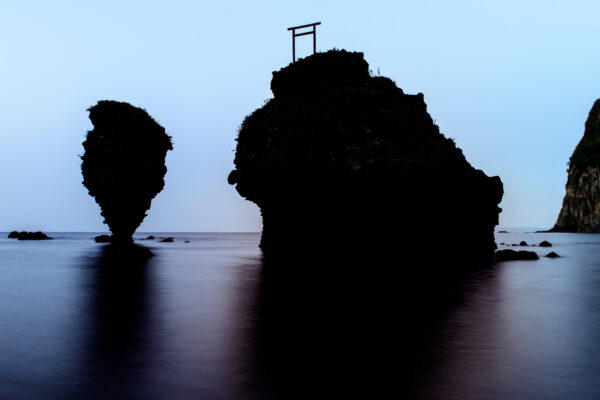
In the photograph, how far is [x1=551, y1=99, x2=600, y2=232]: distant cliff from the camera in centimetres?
14731

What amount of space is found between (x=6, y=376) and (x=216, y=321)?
6.26 meters

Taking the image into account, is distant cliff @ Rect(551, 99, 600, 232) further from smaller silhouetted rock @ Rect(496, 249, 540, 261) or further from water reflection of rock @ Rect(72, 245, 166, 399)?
water reflection of rock @ Rect(72, 245, 166, 399)

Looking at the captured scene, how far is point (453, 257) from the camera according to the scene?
38344 mm

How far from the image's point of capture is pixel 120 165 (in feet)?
210

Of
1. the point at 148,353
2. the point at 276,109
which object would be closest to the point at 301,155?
the point at 276,109

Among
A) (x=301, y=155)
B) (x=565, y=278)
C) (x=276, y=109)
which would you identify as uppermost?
(x=276, y=109)

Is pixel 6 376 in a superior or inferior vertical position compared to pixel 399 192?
inferior

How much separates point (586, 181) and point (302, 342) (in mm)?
163705

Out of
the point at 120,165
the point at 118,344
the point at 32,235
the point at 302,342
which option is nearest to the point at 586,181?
the point at 120,165

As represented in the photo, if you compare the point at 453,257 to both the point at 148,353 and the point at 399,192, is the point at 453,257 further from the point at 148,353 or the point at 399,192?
the point at 148,353

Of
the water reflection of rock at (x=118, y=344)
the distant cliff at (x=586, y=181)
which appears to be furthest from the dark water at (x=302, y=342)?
the distant cliff at (x=586, y=181)

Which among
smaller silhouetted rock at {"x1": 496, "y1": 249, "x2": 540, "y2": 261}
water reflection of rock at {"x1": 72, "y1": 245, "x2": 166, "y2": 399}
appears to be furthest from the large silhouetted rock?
smaller silhouetted rock at {"x1": 496, "y1": 249, "x2": 540, "y2": 261}

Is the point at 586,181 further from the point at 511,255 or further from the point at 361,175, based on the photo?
the point at 361,175

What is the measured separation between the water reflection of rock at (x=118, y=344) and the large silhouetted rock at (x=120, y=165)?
45300 mm
